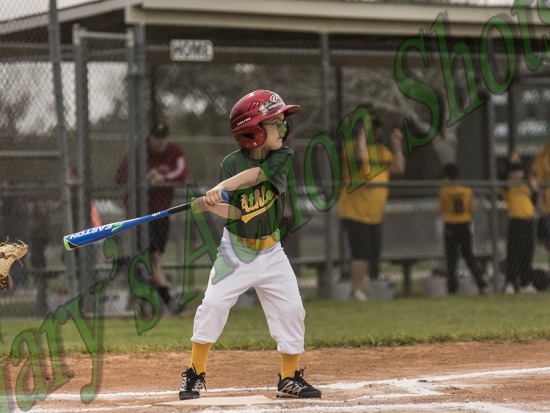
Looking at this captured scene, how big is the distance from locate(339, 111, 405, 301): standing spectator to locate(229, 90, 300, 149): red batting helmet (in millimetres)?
6266

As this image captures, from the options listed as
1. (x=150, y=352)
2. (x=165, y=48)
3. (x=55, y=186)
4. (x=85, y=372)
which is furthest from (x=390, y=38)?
(x=85, y=372)

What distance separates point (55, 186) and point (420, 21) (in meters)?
4.65

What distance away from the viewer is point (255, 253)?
5.74 m

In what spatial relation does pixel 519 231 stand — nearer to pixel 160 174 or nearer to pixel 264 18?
pixel 264 18

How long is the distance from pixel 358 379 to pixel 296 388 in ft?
2.60

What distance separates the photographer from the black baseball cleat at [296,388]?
5.68 metres

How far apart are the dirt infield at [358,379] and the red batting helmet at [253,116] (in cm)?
133

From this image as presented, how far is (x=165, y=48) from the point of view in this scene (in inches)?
431
